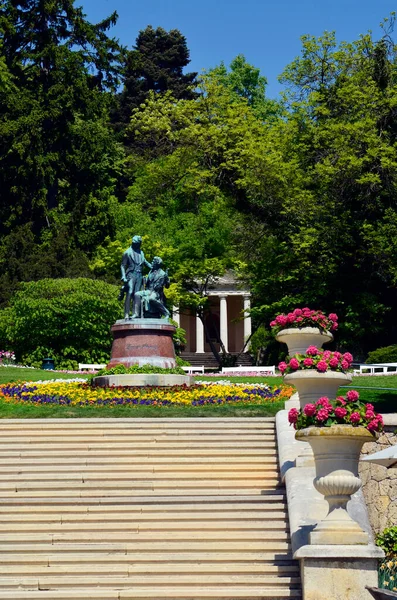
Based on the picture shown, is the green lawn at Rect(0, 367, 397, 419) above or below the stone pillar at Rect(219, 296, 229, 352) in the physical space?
below

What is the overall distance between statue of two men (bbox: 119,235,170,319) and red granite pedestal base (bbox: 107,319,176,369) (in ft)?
1.95

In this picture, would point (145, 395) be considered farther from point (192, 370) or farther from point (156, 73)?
point (156, 73)

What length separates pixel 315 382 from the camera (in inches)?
560

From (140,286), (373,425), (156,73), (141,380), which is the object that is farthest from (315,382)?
(156,73)

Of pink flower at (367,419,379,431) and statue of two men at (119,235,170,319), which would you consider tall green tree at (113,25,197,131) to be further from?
pink flower at (367,419,379,431)

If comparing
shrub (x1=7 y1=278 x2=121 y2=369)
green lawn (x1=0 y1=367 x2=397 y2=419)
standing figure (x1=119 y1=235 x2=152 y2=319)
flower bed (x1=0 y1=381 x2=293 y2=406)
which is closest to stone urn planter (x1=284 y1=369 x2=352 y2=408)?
green lawn (x1=0 y1=367 x2=397 y2=419)

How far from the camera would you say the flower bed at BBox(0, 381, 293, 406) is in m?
21.8

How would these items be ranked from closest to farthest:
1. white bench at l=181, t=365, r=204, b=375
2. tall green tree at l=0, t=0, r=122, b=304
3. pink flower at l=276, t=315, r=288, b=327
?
1. pink flower at l=276, t=315, r=288, b=327
2. white bench at l=181, t=365, r=204, b=375
3. tall green tree at l=0, t=0, r=122, b=304

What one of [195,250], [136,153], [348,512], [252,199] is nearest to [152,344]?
[348,512]

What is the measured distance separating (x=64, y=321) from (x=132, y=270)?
51.6 ft

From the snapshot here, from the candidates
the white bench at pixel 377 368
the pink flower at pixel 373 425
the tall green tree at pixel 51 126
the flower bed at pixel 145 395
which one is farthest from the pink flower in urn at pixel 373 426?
the tall green tree at pixel 51 126

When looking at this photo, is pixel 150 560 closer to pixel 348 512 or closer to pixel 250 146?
pixel 348 512

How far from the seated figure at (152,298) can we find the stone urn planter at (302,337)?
31.9 ft

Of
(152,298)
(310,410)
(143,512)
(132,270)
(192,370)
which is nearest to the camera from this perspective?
(310,410)
